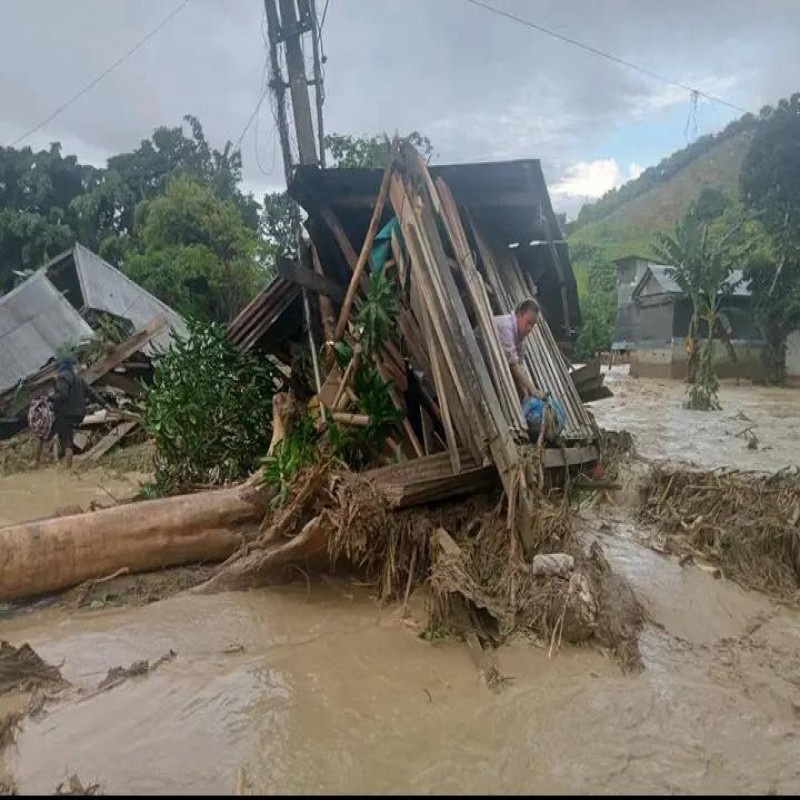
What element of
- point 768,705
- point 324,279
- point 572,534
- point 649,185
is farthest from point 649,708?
point 649,185

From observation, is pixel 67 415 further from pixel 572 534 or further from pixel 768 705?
pixel 768 705

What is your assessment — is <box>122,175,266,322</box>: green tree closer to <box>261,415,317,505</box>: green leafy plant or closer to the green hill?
<box>261,415,317,505</box>: green leafy plant

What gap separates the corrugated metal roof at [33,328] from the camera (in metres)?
13.8

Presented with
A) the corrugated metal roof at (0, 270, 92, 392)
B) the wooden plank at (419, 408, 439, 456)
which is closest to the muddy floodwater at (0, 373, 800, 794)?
the wooden plank at (419, 408, 439, 456)

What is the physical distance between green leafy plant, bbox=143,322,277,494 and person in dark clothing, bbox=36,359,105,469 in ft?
13.8

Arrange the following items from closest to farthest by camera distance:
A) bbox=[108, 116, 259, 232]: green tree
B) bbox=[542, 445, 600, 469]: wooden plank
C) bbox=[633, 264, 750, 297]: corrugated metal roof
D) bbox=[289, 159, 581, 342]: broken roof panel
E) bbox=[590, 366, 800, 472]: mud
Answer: bbox=[542, 445, 600, 469]: wooden plank, bbox=[289, 159, 581, 342]: broken roof panel, bbox=[590, 366, 800, 472]: mud, bbox=[633, 264, 750, 297]: corrugated metal roof, bbox=[108, 116, 259, 232]: green tree

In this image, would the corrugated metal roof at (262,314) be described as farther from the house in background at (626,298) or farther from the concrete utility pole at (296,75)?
the house in background at (626,298)

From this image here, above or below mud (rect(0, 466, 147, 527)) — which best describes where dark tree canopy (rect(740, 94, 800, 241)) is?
above

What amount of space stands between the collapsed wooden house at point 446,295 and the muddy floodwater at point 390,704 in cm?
105

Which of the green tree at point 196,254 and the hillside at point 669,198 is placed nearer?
the green tree at point 196,254

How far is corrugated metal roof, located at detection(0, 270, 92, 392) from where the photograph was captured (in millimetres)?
13781

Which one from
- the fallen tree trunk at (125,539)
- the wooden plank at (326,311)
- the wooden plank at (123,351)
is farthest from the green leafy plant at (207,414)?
the wooden plank at (123,351)

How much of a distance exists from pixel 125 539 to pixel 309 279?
266 centimetres

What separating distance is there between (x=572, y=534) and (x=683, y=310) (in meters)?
21.8
